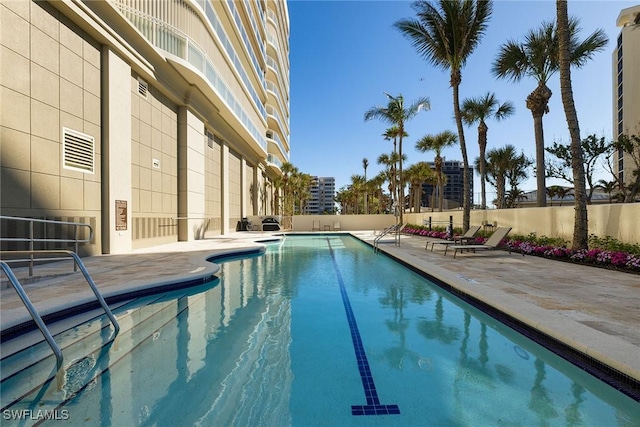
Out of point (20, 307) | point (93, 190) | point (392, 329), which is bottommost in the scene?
point (392, 329)

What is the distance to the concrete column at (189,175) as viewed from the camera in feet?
55.1

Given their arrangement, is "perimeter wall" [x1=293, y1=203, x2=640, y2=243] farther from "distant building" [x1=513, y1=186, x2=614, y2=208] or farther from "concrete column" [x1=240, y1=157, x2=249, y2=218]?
"concrete column" [x1=240, y1=157, x2=249, y2=218]

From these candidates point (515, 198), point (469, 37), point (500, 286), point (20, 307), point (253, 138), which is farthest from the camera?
point (515, 198)

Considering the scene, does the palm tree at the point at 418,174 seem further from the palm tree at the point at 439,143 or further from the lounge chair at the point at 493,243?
the lounge chair at the point at 493,243

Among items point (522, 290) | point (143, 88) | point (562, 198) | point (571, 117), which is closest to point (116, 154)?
point (143, 88)

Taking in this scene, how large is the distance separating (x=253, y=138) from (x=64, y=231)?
19.1 m

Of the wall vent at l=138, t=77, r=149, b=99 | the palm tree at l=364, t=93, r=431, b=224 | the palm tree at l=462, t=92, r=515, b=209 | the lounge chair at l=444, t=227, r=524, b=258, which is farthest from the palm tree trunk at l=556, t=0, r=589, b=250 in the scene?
the wall vent at l=138, t=77, r=149, b=99

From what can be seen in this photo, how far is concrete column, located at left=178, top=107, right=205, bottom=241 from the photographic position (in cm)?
1678

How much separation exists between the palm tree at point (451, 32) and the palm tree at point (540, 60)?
2037 millimetres

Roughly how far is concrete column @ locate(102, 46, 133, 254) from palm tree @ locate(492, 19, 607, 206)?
54.6ft

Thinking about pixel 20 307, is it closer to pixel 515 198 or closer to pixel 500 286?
pixel 500 286

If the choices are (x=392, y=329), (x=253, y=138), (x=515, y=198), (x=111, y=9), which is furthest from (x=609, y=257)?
(x=515, y=198)

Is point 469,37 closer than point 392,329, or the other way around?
point 392,329

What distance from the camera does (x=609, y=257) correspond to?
7.86 metres
